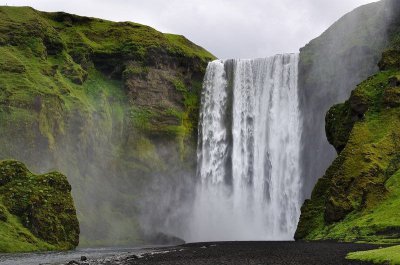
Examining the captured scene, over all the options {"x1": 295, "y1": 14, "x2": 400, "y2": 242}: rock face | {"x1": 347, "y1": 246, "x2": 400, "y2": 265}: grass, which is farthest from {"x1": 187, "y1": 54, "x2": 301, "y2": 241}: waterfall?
{"x1": 347, "y1": 246, "x2": 400, "y2": 265}: grass

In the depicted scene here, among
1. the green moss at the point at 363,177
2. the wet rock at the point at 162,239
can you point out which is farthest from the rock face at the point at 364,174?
the wet rock at the point at 162,239

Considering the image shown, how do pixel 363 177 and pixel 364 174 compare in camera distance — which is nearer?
pixel 363 177

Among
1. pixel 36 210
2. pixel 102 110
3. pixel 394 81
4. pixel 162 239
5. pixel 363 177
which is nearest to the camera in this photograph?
pixel 363 177

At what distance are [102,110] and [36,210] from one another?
45598 mm

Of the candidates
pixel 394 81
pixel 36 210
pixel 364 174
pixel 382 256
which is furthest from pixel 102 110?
pixel 382 256

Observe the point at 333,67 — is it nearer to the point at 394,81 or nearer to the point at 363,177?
the point at 394,81

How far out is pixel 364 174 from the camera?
2771 inches

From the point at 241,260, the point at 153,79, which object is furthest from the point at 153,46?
the point at 241,260

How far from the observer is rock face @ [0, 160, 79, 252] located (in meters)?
77.4

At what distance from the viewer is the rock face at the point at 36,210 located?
77438mm

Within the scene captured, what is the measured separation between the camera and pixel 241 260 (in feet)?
138

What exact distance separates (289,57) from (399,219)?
203ft

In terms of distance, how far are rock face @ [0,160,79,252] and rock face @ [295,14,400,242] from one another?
36971 millimetres

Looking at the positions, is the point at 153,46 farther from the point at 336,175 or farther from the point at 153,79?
the point at 336,175
